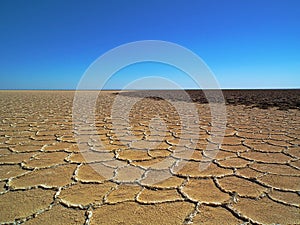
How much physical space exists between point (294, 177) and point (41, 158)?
1.86 m

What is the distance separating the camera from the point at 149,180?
144cm

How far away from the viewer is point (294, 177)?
1.46m

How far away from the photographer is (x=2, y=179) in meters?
1.44

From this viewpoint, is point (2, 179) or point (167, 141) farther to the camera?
point (167, 141)

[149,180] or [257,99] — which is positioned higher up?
[257,99]

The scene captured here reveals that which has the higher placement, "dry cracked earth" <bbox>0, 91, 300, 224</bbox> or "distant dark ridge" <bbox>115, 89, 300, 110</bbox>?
"distant dark ridge" <bbox>115, 89, 300, 110</bbox>

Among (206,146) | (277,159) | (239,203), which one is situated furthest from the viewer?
(206,146)

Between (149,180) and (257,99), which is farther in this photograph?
(257,99)

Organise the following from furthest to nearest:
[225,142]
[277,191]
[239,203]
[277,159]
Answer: [225,142]
[277,159]
[277,191]
[239,203]

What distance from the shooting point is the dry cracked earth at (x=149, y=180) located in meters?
1.07

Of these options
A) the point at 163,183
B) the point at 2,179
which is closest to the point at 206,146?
the point at 163,183

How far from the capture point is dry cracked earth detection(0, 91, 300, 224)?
1.07 metres

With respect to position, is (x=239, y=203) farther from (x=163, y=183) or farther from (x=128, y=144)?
(x=128, y=144)

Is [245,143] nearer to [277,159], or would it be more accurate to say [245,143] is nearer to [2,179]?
[277,159]
